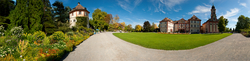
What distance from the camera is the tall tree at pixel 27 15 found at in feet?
33.1

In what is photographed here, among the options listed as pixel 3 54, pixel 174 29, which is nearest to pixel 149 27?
pixel 174 29

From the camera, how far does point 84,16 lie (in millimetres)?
27547

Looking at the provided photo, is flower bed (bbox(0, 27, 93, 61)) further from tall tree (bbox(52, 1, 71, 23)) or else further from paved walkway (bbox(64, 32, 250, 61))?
tall tree (bbox(52, 1, 71, 23))

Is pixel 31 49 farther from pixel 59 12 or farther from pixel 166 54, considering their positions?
pixel 59 12

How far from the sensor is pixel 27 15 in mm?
10641

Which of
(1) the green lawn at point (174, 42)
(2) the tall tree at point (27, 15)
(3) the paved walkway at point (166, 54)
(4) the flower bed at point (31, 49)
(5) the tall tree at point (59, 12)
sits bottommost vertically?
(3) the paved walkway at point (166, 54)

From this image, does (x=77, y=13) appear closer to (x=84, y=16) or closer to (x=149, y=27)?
(x=84, y=16)

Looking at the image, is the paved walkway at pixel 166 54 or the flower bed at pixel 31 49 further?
the paved walkway at pixel 166 54

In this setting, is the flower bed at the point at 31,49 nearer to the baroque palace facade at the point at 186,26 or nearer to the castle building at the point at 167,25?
the castle building at the point at 167,25

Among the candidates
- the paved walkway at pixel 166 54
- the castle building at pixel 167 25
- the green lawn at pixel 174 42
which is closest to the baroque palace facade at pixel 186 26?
the castle building at pixel 167 25

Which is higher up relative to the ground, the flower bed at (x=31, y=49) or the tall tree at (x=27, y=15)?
the tall tree at (x=27, y=15)

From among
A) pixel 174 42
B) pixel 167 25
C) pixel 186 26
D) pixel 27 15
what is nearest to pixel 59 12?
pixel 27 15

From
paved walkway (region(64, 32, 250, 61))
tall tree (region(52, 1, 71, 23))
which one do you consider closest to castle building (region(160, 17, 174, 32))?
paved walkway (region(64, 32, 250, 61))

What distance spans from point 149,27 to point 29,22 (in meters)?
43.0
